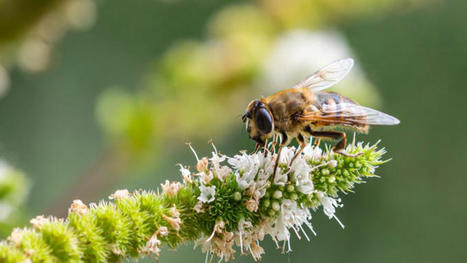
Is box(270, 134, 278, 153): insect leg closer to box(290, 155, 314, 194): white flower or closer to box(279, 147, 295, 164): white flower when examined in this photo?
box(279, 147, 295, 164): white flower

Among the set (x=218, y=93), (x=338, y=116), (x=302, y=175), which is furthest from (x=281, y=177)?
(x=218, y=93)

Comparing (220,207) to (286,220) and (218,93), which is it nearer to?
(286,220)

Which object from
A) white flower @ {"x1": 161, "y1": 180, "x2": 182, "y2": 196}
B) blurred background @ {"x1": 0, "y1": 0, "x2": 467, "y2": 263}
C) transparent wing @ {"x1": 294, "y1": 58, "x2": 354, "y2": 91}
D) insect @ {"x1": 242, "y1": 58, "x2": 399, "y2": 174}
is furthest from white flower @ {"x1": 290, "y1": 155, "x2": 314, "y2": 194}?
blurred background @ {"x1": 0, "y1": 0, "x2": 467, "y2": 263}

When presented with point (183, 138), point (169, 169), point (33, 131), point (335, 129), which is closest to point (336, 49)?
point (183, 138)

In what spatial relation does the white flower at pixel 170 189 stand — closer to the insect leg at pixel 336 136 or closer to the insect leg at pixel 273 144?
the insect leg at pixel 273 144

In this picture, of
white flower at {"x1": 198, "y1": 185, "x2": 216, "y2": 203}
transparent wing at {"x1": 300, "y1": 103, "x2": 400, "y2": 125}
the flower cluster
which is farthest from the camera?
transparent wing at {"x1": 300, "y1": 103, "x2": 400, "y2": 125}

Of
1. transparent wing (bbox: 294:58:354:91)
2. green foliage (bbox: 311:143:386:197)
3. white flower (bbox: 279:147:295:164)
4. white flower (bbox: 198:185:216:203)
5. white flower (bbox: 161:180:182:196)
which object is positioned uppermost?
transparent wing (bbox: 294:58:354:91)
